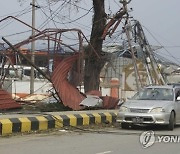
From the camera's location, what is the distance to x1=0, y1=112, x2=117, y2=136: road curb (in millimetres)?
13381

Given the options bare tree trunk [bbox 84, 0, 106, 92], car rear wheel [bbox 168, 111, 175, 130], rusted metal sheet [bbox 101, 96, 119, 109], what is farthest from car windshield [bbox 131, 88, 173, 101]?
bare tree trunk [bbox 84, 0, 106, 92]

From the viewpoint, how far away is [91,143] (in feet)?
39.3

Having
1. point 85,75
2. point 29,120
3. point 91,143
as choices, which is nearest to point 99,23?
point 85,75

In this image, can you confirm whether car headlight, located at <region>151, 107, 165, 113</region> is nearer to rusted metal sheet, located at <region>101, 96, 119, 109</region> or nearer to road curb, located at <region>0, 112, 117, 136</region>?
road curb, located at <region>0, 112, 117, 136</region>

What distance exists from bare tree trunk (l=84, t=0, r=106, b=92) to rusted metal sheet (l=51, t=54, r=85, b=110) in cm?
267

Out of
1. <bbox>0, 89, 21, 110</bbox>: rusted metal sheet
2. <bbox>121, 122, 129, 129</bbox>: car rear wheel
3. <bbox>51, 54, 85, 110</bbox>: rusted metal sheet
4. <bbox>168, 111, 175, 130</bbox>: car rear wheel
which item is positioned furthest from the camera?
<bbox>51, 54, 85, 110</bbox>: rusted metal sheet

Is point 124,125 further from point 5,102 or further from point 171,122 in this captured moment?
point 5,102

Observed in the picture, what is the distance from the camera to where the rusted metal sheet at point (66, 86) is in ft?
63.0

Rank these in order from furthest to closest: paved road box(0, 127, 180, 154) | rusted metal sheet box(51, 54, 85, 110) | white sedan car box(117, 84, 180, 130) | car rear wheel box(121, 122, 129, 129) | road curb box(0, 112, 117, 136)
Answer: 1. rusted metal sheet box(51, 54, 85, 110)
2. car rear wheel box(121, 122, 129, 129)
3. white sedan car box(117, 84, 180, 130)
4. road curb box(0, 112, 117, 136)
5. paved road box(0, 127, 180, 154)

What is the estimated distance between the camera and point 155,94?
55.6 feet

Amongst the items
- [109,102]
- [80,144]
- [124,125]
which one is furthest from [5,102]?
[80,144]

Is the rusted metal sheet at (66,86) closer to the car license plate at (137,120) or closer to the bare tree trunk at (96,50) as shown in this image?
the bare tree trunk at (96,50)

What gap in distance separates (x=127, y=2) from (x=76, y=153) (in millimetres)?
14163

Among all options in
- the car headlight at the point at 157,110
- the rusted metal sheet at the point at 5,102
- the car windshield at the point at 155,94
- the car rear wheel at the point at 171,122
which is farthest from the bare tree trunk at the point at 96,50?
the car headlight at the point at 157,110
